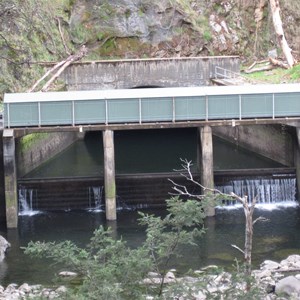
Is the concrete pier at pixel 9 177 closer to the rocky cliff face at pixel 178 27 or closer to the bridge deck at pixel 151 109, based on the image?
the bridge deck at pixel 151 109

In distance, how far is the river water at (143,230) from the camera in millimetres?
29750

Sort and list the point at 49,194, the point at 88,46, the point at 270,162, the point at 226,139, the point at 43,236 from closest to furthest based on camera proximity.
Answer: the point at 43,236 → the point at 49,194 → the point at 270,162 → the point at 226,139 → the point at 88,46

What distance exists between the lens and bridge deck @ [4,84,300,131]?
3647 cm

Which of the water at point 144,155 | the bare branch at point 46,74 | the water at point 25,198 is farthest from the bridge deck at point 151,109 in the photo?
the bare branch at point 46,74

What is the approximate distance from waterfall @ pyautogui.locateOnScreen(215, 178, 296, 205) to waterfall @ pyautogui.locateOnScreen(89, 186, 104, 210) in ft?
21.2

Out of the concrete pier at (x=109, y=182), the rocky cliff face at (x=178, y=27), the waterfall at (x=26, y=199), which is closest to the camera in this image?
the concrete pier at (x=109, y=182)

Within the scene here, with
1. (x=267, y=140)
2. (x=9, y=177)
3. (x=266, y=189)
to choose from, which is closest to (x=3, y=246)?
(x=9, y=177)

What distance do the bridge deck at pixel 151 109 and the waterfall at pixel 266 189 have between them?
165 inches

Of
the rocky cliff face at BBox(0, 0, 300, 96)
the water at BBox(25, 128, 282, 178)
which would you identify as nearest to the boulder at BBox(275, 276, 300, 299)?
the water at BBox(25, 128, 282, 178)

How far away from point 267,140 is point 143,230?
15.7 m

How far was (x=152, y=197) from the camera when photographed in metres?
39.0

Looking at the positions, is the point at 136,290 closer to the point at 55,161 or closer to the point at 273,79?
the point at 55,161

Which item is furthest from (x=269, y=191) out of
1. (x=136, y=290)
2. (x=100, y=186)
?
(x=136, y=290)

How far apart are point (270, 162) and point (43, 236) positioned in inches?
716
